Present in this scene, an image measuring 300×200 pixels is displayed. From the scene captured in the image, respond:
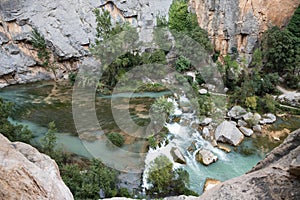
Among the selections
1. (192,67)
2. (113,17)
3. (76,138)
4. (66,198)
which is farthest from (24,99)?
(66,198)

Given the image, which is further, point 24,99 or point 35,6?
point 35,6

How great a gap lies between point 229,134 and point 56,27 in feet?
57.8

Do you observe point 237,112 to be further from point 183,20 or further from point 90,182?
point 183,20

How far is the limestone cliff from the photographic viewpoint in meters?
18.4

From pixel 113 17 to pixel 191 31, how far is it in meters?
7.66

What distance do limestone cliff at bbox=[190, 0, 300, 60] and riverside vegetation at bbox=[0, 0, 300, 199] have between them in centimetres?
76

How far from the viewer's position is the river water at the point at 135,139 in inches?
410

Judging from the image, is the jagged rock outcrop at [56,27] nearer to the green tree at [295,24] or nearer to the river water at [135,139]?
the river water at [135,139]

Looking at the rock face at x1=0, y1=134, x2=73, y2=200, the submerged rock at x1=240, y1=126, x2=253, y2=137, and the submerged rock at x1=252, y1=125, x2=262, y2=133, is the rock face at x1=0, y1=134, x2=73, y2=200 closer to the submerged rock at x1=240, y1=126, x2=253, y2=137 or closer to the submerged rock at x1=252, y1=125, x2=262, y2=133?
the submerged rock at x1=240, y1=126, x2=253, y2=137

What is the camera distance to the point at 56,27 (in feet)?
71.5

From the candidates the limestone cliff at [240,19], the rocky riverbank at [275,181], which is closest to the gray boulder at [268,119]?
the limestone cliff at [240,19]

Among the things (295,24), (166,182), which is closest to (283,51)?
(295,24)

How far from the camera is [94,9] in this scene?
72.6 ft

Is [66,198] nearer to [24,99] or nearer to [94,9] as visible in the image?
[24,99]
